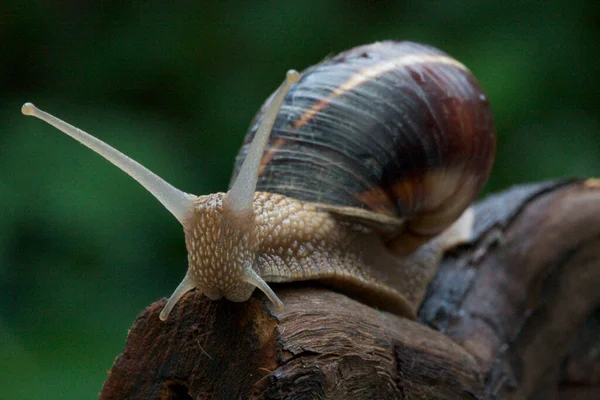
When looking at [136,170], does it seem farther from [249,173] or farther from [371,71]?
[371,71]

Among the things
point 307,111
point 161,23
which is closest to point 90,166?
point 161,23

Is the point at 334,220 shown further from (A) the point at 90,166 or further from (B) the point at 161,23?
(B) the point at 161,23

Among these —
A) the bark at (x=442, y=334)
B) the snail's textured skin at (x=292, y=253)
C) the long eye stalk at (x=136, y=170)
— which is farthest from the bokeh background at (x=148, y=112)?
the long eye stalk at (x=136, y=170)

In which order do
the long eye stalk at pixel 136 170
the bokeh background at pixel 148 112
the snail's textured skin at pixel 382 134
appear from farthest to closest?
the bokeh background at pixel 148 112 < the snail's textured skin at pixel 382 134 < the long eye stalk at pixel 136 170

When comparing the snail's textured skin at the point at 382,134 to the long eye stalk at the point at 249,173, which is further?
the snail's textured skin at the point at 382,134

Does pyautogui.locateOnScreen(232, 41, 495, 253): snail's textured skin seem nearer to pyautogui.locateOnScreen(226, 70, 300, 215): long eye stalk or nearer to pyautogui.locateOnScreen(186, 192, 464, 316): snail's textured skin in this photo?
pyautogui.locateOnScreen(186, 192, 464, 316): snail's textured skin

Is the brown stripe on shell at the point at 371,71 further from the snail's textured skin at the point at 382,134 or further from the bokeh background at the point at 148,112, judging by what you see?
the bokeh background at the point at 148,112

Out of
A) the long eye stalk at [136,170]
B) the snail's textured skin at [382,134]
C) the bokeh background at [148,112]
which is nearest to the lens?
the long eye stalk at [136,170]

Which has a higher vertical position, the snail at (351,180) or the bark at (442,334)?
the snail at (351,180)

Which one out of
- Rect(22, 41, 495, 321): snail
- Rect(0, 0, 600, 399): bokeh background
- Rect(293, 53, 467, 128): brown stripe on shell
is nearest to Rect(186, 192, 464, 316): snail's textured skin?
Rect(22, 41, 495, 321): snail
